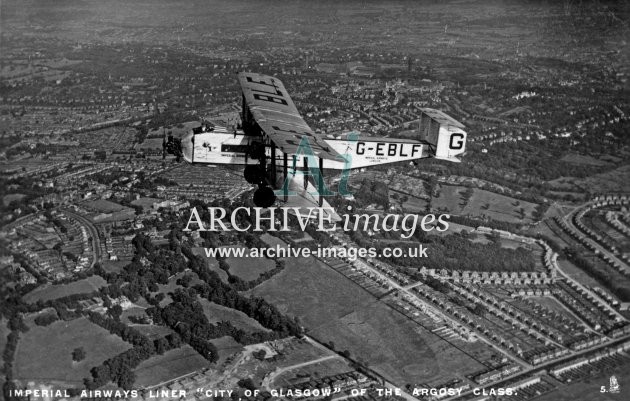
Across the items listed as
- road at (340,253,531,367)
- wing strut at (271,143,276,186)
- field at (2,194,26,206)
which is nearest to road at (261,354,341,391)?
road at (340,253,531,367)

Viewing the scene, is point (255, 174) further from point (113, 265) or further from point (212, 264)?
point (113, 265)

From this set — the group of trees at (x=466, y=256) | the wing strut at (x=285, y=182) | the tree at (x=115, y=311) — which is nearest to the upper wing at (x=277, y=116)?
the wing strut at (x=285, y=182)

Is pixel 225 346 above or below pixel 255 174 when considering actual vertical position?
below

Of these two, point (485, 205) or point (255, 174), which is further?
point (485, 205)

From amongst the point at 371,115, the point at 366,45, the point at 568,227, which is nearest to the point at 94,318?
the point at 568,227

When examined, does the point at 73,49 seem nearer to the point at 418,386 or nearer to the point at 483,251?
the point at 483,251

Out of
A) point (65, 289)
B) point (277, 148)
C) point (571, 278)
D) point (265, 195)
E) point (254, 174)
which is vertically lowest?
point (65, 289)

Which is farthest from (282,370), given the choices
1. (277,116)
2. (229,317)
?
(277,116)
